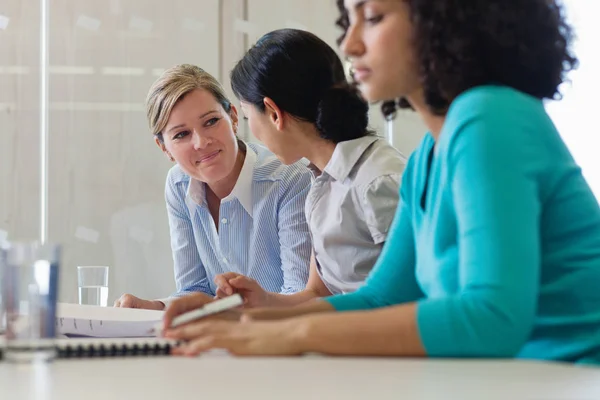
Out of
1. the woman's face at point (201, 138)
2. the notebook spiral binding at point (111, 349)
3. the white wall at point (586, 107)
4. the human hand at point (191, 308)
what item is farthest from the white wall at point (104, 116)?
the notebook spiral binding at point (111, 349)

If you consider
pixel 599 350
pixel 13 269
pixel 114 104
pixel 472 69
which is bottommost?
pixel 599 350

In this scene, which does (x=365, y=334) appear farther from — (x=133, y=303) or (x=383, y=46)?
(x=133, y=303)

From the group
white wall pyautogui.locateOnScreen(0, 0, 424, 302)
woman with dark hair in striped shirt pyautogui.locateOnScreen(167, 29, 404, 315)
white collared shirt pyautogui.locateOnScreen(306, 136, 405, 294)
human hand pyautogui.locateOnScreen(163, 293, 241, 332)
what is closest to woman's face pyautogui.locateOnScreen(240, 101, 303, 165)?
woman with dark hair in striped shirt pyautogui.locateOnScreen(167, 29, 404, 315)

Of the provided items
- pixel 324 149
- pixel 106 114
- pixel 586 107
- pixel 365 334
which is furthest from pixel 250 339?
pixel 586 107

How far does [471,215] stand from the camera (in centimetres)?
93

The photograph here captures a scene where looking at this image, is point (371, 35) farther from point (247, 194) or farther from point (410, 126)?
point (410, 126)

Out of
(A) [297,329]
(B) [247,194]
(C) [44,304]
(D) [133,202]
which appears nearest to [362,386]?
(A) [297,329]

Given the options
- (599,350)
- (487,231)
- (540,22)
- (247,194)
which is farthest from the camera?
(247,194)

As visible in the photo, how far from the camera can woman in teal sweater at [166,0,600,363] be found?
0.90 m

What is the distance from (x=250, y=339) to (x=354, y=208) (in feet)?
3.18

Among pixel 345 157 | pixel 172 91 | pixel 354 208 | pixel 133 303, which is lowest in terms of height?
pixel 133 303

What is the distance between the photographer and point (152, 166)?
382 centimetres

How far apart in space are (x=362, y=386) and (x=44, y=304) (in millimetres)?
388

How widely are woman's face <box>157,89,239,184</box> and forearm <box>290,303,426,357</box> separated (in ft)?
5.43
